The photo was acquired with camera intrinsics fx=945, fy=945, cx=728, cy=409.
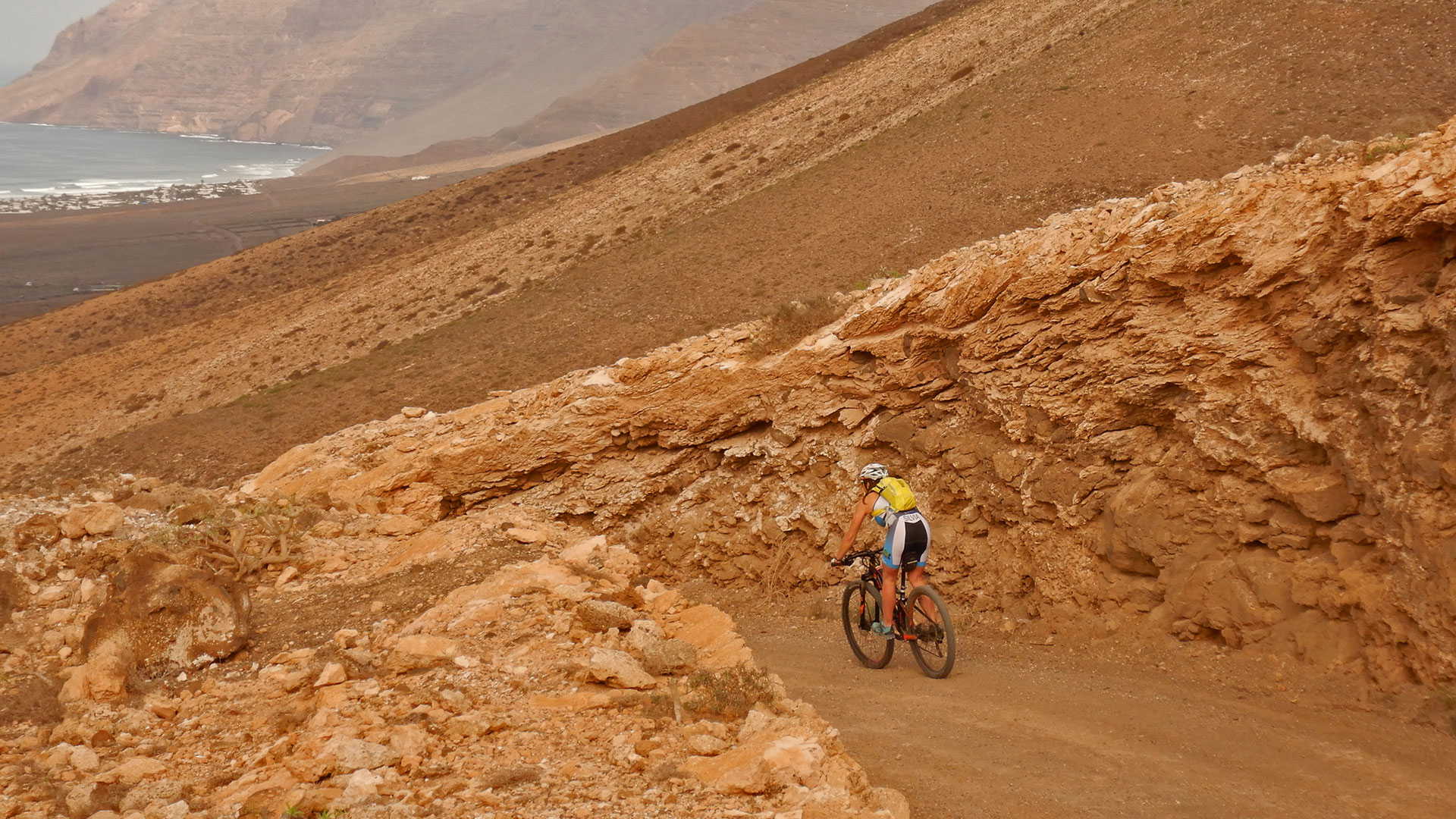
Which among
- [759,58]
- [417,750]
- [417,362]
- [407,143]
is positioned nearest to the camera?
[417,750]

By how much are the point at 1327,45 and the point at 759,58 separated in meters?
152

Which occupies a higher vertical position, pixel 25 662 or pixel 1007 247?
pixel 1007 247

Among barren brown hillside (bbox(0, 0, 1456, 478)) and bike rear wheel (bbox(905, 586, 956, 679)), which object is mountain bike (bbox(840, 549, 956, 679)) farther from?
barren brown hillside (bbox(0, 0, 1456, 478))

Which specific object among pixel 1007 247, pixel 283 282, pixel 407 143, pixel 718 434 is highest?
pixel 407 143

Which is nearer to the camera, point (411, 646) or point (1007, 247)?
point (411, 646)

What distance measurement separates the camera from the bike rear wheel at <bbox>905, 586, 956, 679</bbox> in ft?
23.9

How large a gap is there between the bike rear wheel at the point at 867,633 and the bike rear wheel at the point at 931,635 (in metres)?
0.28

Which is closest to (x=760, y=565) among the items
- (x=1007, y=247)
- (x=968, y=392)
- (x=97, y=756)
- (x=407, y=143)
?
(x=968, y=392)

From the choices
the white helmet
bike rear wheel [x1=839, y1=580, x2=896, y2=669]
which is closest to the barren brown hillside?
bike rear wheel [x1=839, y1=580, x2=896, y2=669]

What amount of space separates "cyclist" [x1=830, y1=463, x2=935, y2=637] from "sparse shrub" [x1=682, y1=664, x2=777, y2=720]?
141cm

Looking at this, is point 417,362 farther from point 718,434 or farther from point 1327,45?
point 1327,45

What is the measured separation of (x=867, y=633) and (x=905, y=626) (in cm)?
90

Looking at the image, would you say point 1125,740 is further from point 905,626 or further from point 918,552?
point 918,552

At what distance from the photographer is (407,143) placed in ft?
601
